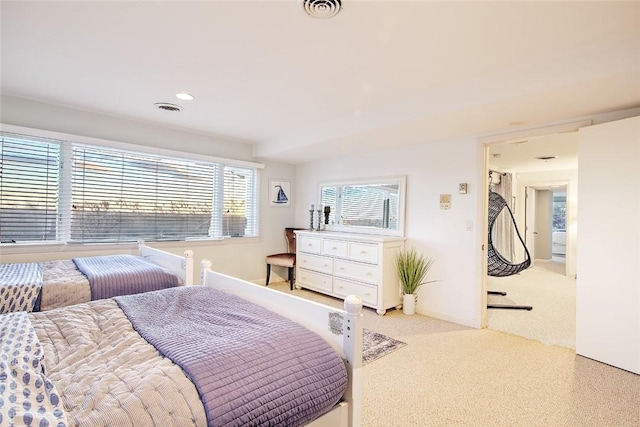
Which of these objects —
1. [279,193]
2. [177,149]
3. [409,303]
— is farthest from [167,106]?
[409,303]

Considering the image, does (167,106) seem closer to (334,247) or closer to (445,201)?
(334,247)

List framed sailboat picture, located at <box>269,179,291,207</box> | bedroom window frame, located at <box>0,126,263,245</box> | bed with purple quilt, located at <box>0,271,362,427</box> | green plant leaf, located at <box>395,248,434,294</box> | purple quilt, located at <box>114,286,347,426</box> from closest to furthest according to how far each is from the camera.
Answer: bed with purple quilt, located at <box>0,271,362,427</box>
purple quilt, located at <box>114,286,347,426</box>
bedroom window frame, located at <box>0,126,263,245</box>
green plant leaf, located at <box>395,248,434,294</box>
framed sailboat picture, located at <box>269,179,291,207</box>

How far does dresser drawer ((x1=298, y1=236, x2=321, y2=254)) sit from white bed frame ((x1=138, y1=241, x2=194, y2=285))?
2086 mm

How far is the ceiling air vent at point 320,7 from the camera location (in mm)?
1601

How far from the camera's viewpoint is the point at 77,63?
2.31 m

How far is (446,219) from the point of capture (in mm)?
3604

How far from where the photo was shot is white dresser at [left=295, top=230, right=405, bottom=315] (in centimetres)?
372

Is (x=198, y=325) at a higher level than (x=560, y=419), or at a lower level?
higher

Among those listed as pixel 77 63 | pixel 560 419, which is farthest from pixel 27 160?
pixel 560 419

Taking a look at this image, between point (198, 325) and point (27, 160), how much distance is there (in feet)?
9.97

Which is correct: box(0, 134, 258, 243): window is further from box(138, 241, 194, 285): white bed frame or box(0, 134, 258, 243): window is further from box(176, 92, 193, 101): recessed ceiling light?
box(176, 92, 193, 101): recessed ceiling light

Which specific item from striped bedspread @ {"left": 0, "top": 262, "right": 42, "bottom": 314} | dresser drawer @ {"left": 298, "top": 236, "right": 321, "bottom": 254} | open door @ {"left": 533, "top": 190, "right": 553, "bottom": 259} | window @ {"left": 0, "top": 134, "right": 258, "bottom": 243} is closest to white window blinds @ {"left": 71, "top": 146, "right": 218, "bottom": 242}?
window @ {"left": 0, "top": 134, "right": 258, "bottom": 243}

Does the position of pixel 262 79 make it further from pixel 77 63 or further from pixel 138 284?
pixel 138 284

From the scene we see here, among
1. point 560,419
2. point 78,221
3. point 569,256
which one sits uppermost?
point 78,221
